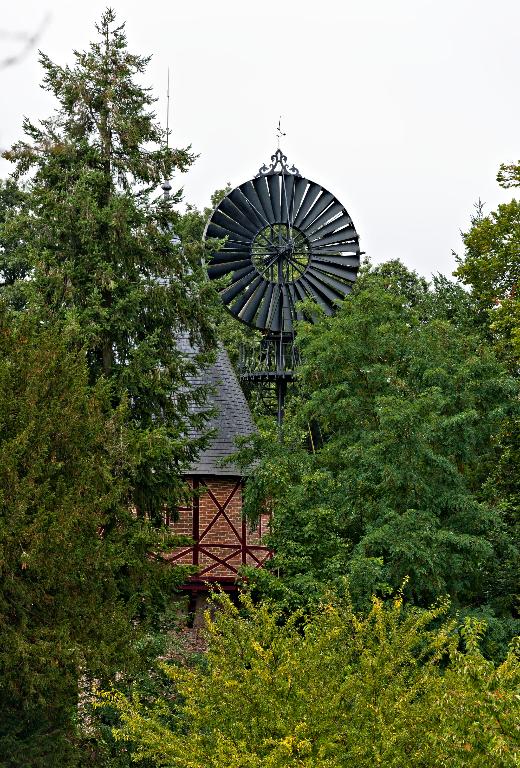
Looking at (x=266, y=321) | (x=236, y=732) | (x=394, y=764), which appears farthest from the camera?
(x=266, y=321)

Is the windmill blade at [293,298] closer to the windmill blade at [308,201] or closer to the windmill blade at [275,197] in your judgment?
the windmill blade at [308,201]

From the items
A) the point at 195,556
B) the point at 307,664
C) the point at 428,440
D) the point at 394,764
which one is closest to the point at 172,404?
the point at 428,440

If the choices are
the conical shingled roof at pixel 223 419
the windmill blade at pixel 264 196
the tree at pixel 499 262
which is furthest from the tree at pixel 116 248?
the tree at pixel 499 262

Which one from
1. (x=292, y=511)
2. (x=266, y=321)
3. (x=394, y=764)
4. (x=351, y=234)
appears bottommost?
(x=394, y=764)

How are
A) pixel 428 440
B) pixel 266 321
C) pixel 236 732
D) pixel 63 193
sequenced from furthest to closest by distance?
1. pixel 266 321
2. pixel 428 440
3. pixel 63 193
4. pixel 236 732

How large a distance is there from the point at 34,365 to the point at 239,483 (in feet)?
33.5

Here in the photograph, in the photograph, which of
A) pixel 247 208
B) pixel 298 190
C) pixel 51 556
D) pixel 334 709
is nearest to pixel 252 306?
pixel 247 208

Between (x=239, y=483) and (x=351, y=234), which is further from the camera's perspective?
(x=351, y=234)

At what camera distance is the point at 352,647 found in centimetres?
1207

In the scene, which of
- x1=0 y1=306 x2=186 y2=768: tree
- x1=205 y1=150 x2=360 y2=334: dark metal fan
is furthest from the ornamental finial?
x1=0 y1=306 x2=186 y2=768: tree

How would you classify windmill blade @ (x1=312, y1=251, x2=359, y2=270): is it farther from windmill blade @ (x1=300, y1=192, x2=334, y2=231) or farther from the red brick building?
the red brick building

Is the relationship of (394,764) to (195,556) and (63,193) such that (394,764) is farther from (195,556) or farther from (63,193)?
(195,556)

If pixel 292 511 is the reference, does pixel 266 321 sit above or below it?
above

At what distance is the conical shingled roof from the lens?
2234cm
